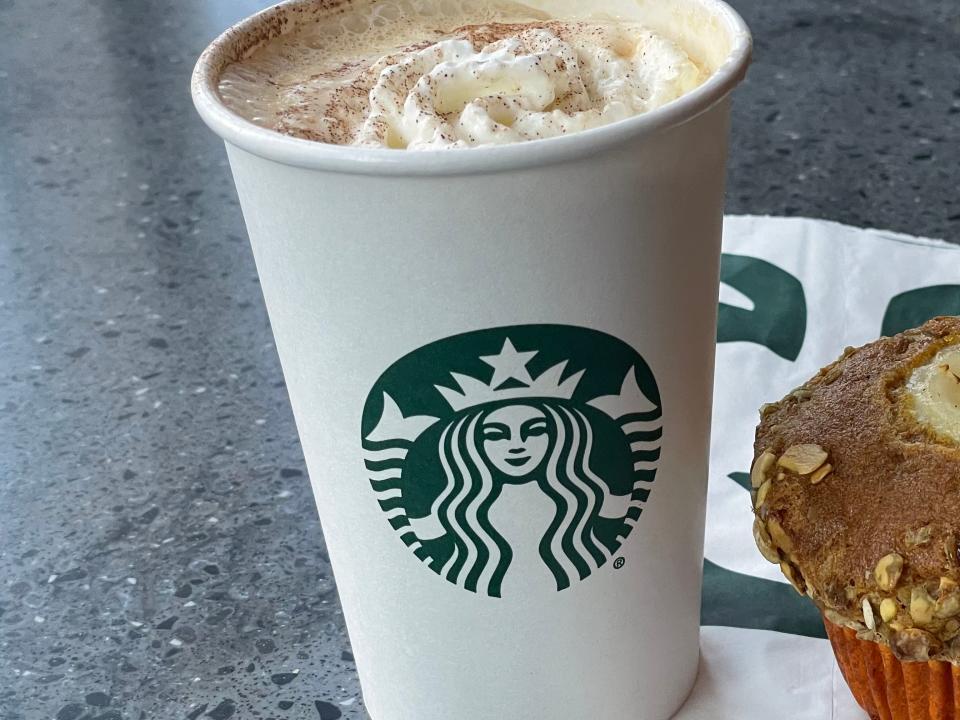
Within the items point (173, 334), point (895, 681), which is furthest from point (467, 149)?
point (173, 334)

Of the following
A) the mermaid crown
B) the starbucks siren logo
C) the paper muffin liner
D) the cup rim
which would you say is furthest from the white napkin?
the cup rim

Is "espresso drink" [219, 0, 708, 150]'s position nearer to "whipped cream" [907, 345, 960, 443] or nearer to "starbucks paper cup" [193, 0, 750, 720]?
"starbucks paper cup" [193, 0, 750, 720]

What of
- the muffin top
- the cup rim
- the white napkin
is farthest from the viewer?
the white napkin

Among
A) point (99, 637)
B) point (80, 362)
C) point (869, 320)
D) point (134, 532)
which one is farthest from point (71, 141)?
point (869, 320)

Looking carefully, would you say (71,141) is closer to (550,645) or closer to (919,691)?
(550,645)

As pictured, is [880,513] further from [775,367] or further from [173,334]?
[173,334]

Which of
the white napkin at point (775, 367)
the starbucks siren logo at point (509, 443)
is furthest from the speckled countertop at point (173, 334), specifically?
the starbucks siren logo at point (509, 443)
